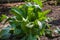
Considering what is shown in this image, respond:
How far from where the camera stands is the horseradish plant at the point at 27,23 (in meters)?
2.97

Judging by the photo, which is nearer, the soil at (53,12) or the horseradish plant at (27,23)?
the horseradish plant at (27,23)

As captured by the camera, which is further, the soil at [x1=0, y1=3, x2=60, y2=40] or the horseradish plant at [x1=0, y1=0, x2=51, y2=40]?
the soil at [x1=0, y1=3, x2=60, y2=40]

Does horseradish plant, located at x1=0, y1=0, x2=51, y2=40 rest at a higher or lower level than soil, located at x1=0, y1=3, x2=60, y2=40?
higher

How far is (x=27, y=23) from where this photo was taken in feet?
9.66

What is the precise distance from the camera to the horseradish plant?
9.73 feet

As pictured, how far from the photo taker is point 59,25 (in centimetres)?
373

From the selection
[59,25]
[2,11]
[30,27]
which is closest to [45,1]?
[2,11]

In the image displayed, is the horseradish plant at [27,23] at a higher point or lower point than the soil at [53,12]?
higher

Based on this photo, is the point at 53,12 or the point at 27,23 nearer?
the point at 27,23

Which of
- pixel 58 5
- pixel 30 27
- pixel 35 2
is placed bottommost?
→ pixel 58 5

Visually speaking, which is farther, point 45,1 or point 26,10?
point 45,1

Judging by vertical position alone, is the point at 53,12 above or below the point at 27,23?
below

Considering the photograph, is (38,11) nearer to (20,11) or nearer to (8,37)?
(20,11)

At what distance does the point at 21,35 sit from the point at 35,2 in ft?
1.85
